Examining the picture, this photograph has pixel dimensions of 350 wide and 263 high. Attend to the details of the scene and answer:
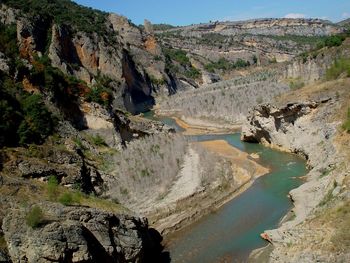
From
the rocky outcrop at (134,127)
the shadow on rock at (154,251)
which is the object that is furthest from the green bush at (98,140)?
the shadow on rock at (154,251)

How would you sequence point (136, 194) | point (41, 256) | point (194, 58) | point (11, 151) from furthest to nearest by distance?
point (194, 58) → point (136, 194) → point (11, 151) → point (41, 256)

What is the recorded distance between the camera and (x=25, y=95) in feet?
148

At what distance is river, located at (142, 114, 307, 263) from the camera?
30750 mm

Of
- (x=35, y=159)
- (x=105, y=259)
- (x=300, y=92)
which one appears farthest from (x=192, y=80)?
(x=105, y=259)

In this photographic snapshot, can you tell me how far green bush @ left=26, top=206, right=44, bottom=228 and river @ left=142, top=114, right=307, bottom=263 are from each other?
9845mm

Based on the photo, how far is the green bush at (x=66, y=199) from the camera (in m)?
27.7

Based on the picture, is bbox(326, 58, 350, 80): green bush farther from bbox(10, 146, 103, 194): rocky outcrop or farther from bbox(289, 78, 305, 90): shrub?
bbox(10, 146, 103, 194): rocky outcrop

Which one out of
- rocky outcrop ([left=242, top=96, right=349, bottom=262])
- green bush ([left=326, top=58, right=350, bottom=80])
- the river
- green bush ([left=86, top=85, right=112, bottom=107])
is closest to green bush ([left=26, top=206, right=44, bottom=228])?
the river

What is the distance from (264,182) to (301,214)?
1265 centimetres

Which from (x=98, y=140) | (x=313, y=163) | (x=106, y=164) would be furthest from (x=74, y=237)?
(x=313, y=163)

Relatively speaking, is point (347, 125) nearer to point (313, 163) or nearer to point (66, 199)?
point (313, 163)

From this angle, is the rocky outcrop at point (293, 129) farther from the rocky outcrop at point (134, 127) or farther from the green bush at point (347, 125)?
the rocky outcrop at point (134, 127)

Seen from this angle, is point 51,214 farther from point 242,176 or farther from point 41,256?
point 242,176

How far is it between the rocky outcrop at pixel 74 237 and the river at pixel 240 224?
11.1ft
